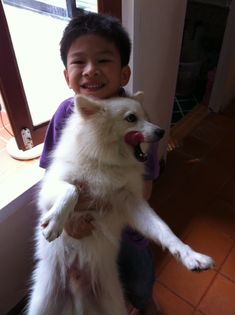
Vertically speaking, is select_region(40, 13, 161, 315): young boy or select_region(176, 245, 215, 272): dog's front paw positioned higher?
select_region(40, 13, 161, 315): young boy

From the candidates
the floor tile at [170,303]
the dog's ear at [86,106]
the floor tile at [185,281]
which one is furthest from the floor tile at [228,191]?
the dog's ear at [86,106]

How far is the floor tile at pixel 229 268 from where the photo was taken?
155cm

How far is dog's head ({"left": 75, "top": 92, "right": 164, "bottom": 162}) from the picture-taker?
0.85m

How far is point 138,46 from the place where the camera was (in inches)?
55.1

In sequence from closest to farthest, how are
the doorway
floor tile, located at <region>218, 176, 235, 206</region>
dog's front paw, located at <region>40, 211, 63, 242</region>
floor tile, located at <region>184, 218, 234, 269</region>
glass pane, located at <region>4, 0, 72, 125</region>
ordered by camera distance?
1. dog's front paw, located at <region>40, 211, 63, 242</region>
2. glass pane, located at <region>4, 0, 72, 125</region>
3. floor tile, located at <region>184, 218, 234, 269</region>
4. floor tile, located at <region>218, 176, 235, 206</region>
5. the doorway

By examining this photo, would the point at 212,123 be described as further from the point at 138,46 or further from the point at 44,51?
the point at 44,51

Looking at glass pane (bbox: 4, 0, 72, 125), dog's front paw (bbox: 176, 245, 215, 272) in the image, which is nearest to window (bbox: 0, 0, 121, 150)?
glass pane (bbox: 4, 0, 72, 125)

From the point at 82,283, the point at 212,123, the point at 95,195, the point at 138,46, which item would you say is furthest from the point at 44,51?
the point at 212,123

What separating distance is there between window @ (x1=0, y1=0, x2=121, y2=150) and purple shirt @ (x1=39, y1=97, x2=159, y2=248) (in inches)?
Result: 5.2

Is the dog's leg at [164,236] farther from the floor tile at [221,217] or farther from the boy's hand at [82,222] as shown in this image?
the floor tile at [221,217]

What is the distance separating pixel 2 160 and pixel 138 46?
33.1 inches

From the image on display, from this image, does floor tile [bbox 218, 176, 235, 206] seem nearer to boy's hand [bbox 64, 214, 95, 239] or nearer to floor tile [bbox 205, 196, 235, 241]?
floor tile [bbox 205, 196, 235, 241]

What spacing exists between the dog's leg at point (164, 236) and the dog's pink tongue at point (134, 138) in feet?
0.77

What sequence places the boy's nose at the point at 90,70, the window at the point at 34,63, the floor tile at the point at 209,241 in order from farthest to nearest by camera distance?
the floor tile at the point at 209,241, the window at the point at 34,63, the boy's nose at the point at 90,70
